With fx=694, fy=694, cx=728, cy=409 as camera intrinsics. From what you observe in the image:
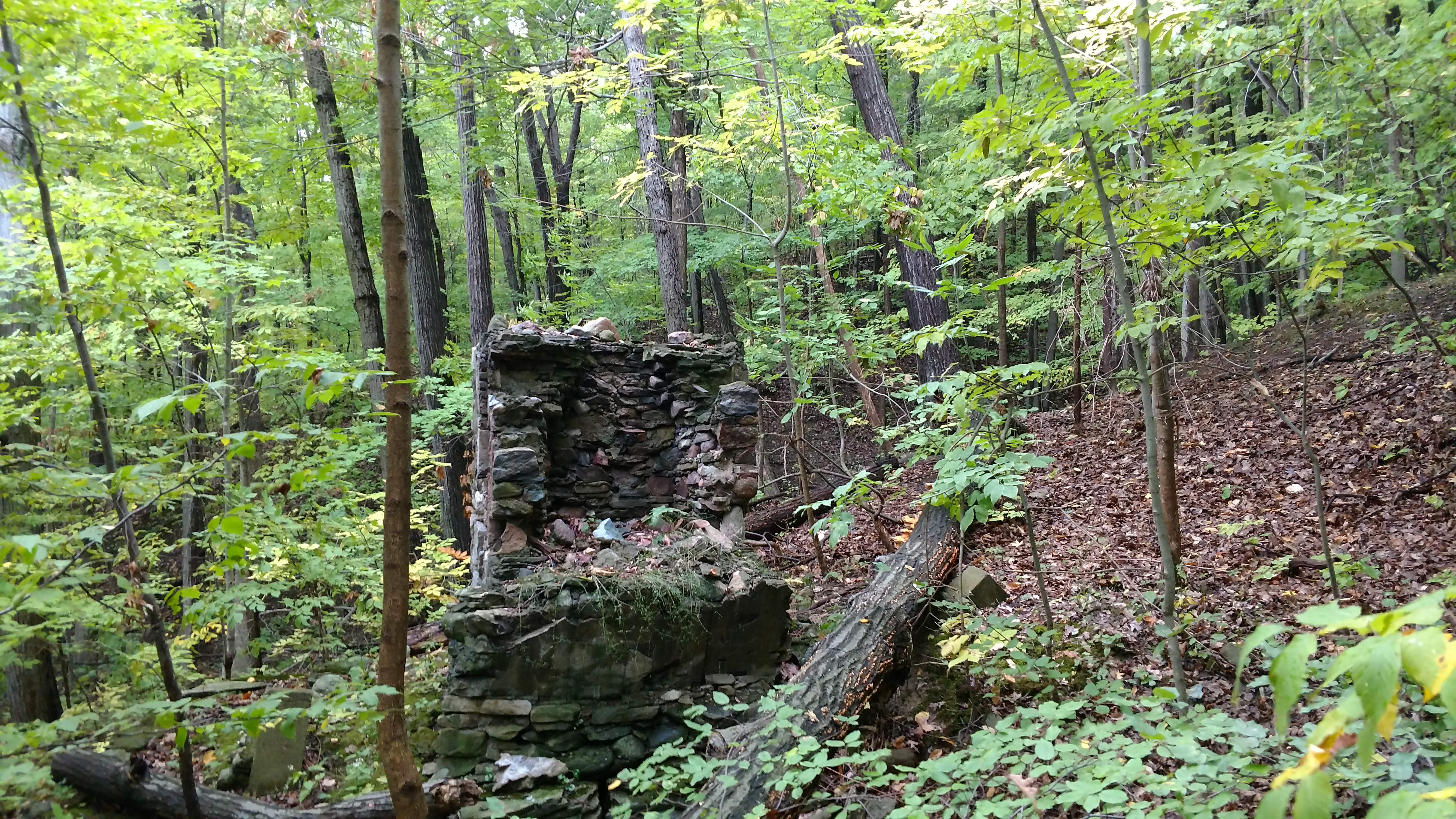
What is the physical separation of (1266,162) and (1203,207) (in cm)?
44

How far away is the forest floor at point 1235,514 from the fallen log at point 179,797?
2662 millimetres

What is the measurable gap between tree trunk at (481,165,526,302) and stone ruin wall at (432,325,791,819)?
6.47 meters

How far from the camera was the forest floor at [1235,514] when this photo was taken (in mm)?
3752

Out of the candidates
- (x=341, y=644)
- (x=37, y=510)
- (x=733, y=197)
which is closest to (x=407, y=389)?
(x=37, y=510)

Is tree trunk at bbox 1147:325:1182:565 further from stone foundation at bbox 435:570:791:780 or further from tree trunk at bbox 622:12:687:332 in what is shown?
tree trunk at bbox 622:12:687:332

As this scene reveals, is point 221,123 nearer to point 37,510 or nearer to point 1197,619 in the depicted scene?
point 37,510

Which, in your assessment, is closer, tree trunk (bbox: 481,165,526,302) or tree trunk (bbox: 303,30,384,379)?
tree trunk (bbox: 303,30,384,379)

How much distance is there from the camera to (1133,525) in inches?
211

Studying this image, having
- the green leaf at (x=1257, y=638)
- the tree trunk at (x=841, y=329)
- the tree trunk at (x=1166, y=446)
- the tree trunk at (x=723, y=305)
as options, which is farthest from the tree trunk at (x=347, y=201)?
the green leaf at (x=1257, y=638)

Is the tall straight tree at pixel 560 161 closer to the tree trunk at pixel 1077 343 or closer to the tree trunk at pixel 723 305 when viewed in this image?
the tree trunk at pixel 723 305

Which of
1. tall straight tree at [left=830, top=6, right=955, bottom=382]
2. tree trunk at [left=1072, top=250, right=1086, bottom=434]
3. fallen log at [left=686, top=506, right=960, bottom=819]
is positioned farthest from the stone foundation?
tall straight tree at [left=830, top=6, right=955, bottom=382]

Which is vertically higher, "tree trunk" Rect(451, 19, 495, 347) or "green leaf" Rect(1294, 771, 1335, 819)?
"tree trunk" Rect(451, 19, 495, 347)

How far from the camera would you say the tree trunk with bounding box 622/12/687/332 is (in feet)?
28.8

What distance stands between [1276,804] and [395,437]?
2789mm
